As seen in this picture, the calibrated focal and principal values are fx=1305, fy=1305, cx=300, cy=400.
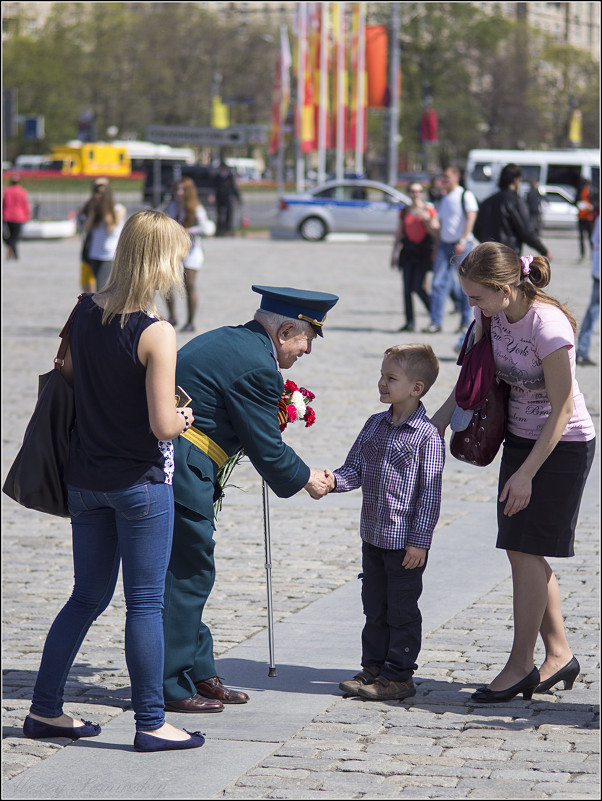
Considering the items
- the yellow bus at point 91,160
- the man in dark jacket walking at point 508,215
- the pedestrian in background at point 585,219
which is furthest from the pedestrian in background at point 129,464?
the yellow bus at point 91,160

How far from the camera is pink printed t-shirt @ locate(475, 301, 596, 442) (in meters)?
4.60

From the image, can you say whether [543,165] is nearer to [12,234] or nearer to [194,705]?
[12,234]

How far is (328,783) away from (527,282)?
187 cm

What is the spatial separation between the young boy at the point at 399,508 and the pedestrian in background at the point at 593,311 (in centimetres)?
847

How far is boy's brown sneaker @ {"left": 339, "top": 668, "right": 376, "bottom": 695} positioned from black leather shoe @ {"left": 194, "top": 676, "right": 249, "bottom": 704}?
0.38 metres

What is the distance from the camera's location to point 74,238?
3884 centimetres

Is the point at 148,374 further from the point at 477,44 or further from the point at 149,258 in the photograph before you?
the point at 477,44

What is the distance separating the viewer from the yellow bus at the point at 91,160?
219 feet

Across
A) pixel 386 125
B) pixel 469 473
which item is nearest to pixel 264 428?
pixel 469 473

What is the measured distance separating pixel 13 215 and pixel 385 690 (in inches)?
984

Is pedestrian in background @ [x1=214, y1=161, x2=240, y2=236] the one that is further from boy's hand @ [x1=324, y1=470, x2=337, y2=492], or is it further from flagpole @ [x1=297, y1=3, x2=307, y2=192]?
boy's hand @ [x1=324, y1=470, x2=337, y2=492]

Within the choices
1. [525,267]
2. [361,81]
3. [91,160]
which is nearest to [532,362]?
[525,267]

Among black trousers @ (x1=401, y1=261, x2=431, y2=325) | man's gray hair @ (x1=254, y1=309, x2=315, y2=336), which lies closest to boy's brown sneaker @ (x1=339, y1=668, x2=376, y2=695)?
man's gray hair @ (x1=254, y1=309, x2=315, y2=336)

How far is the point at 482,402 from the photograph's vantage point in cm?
476
